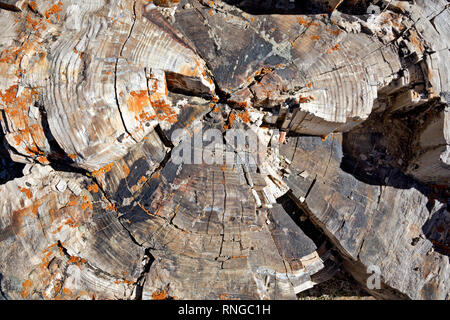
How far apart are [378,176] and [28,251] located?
13.9 feet

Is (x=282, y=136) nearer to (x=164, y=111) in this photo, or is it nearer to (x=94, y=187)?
(x=164, y=111)

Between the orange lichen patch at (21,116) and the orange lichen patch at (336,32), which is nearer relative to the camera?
the orange lichen patch at (21,116)

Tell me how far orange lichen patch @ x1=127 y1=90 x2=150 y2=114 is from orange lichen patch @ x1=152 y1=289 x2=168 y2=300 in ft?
6.51

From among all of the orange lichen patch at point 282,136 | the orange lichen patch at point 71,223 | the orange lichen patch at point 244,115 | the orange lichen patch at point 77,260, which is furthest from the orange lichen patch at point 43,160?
the orange lichen patch at point 282,136

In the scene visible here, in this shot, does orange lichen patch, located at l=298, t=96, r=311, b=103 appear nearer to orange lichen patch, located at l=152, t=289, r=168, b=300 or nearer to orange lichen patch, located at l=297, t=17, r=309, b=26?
orange lichen patch, located at l=297, t=17, r=309, b=26

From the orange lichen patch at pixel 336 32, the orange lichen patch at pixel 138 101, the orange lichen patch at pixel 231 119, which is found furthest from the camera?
the orange lichen patch at pixel 336 32

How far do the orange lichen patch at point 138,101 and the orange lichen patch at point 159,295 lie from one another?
199 centimetres

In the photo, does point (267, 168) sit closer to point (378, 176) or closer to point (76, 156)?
point (378, 176)

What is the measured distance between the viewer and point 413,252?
Answer: 14.0 feet

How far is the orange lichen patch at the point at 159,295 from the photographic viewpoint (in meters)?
3.71

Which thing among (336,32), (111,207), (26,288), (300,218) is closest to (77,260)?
(26,288)

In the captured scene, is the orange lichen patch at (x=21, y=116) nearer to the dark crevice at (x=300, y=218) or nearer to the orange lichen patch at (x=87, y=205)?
the orange lichen patch at (x=87, y=205)

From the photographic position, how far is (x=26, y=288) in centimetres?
354

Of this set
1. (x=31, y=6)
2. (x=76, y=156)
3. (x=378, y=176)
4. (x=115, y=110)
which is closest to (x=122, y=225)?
(x=76, y=156)
